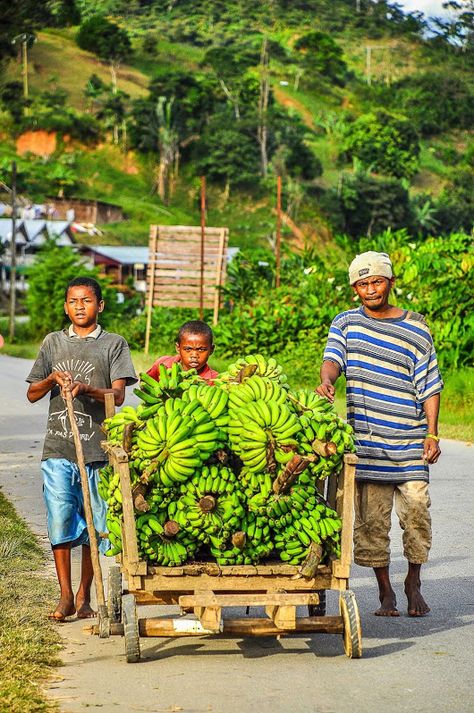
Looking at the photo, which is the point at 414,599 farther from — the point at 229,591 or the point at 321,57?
the point at 321,57

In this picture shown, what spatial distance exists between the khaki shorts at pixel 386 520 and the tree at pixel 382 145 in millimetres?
86280

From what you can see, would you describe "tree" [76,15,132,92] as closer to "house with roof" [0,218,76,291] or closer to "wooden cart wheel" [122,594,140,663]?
"house with roof" [0,218,76,291]

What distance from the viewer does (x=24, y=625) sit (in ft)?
21.5

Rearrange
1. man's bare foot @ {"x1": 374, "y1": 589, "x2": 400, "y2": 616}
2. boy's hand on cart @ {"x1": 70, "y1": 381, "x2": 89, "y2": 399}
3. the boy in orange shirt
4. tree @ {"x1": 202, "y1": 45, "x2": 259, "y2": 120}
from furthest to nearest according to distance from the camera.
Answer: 1. tree @ {"x1": 202, "y1": 45, "x2": 259, "y2": 120}
2. man's bare foot @ {"x1": 374, "y1": 589, "x2": 400, "y2": 616}
3. the boy in orange shirt
4. boy's hand on cart @ {"x1": 70, "y1": 381, "x2": 89, "y2": 399}

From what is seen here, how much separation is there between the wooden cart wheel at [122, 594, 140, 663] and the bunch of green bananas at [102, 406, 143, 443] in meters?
0.74

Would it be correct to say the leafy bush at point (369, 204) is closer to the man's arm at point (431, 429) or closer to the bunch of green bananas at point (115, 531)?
the man's arm at point (431, 429)

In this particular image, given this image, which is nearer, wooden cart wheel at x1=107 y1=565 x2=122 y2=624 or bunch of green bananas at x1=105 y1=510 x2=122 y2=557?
bunch of green bananas at x1=105 y1=510 x2=122 y2=557

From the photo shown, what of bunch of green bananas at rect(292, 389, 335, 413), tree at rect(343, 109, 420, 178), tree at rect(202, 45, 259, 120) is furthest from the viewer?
tree at rect(202, 45, 259, 120)

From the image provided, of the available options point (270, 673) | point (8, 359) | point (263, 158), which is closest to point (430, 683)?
point (270, 673)

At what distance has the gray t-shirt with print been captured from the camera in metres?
6.86

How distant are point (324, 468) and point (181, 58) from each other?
128602mm

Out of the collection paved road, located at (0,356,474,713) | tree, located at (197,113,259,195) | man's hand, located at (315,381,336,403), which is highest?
tree, located at (197,113,259,195)

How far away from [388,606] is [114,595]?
63.0 inches

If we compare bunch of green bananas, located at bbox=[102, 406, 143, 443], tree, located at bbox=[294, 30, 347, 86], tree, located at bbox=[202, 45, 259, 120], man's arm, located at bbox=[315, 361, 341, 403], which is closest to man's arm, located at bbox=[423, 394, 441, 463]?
man's arm, located at bbox=[315, 361, 341, 403]
